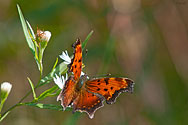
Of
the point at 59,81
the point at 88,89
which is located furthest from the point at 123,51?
the point at 59,81

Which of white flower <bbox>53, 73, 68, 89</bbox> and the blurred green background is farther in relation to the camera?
the blurred green background

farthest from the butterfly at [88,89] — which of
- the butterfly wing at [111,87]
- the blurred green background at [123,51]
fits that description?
the blurred green background at [123,51]

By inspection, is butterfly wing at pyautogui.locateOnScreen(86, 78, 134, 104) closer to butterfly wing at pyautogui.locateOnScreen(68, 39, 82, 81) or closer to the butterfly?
the butterfly

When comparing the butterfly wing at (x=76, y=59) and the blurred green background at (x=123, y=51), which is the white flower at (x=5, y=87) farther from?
the blurred green background at (x=123, y=51)

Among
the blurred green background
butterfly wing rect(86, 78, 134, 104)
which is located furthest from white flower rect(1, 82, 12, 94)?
the blurred green background

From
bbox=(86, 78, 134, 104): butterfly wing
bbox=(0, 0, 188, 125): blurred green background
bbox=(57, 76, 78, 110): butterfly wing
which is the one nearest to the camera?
bbox=(57, 76, 78, 110): butterfly wing

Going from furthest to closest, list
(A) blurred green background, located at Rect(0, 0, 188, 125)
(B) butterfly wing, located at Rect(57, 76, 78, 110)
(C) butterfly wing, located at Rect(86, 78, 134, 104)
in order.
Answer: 1. (A) blurred green background, located at Rect(0, 0, 188, 125)
2. (C) butterfly wing, located at Rect(86, 78, 134, 104)
3. (B) butterfly wing, located at Rect(57, 76, 78, 110)

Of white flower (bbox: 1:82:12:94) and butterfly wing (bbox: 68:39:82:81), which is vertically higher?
butterfly wing (bbox: 68:39:82:81)

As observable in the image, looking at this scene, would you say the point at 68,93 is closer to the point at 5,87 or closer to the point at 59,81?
the point at 59,81
